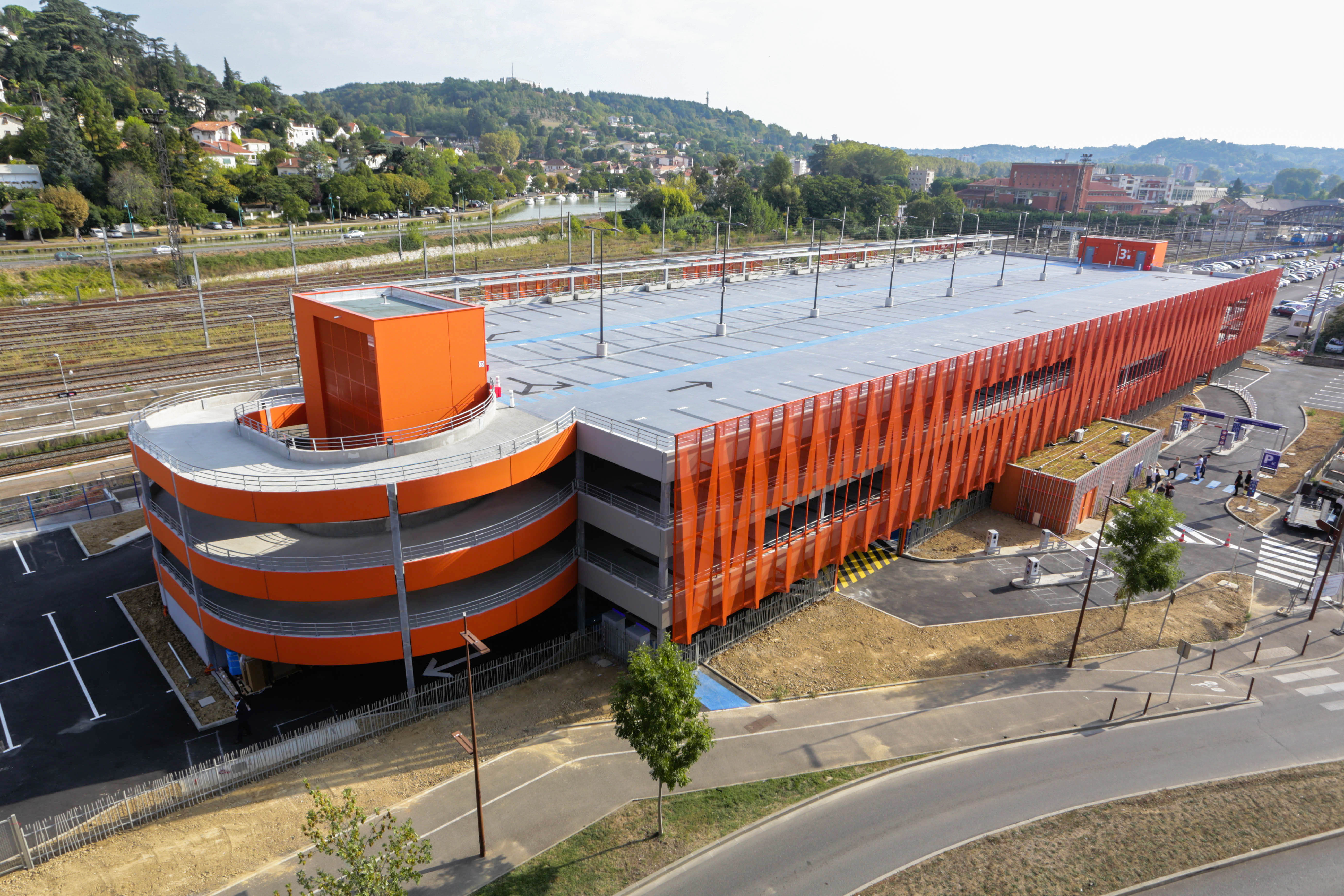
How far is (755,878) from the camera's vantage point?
2319 centimetres

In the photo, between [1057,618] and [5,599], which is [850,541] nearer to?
[1057,618]

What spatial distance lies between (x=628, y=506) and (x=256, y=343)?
177 feet

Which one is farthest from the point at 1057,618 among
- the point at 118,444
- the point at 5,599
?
the point at 118,444

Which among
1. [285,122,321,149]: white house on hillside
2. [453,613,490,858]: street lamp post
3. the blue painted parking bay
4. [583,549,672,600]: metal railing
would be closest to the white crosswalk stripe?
the blue painted parking bay

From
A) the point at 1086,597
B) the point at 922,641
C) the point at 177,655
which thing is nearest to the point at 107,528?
the point at 177,655

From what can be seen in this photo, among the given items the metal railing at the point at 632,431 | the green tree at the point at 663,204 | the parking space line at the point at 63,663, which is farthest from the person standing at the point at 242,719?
the green tree at the point at 663,204

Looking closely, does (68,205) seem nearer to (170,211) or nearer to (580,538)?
(170,211)

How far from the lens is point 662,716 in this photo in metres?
23.6

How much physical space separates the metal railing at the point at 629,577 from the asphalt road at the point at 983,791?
33.1 ft

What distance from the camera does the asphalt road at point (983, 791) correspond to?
2345 cm

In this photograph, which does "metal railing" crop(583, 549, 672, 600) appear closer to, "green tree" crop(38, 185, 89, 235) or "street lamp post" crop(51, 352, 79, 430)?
"street lamp post" crop(51, 352, 79, 430)

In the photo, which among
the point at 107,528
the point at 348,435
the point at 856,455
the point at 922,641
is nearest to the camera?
the point at 348,435

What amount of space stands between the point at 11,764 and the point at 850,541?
3670cm

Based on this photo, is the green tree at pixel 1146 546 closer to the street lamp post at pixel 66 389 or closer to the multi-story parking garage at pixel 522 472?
the multi-story parking garage at pixel 522 472
